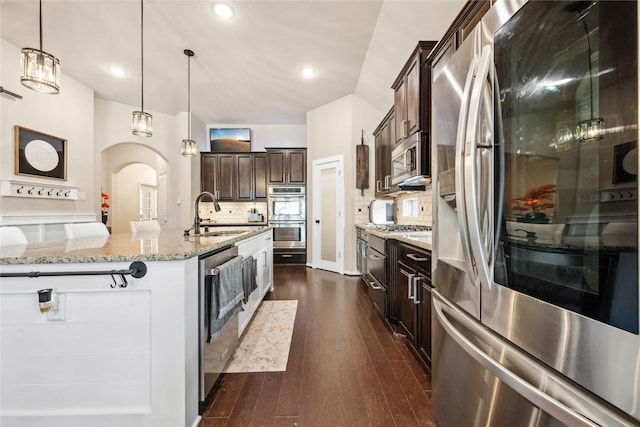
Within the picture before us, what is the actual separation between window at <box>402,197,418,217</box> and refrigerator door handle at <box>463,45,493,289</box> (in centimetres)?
269

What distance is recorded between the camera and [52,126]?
12.2 ft

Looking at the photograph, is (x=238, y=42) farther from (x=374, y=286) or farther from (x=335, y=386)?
(x=335, y=386)

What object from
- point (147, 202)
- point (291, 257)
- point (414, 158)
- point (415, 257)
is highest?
point (414, 158)

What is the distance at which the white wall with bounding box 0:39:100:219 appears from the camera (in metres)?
3.16

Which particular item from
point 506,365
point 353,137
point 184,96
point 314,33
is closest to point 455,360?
point 506,365

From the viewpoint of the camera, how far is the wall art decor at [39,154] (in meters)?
3.30

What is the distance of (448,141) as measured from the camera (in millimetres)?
1146

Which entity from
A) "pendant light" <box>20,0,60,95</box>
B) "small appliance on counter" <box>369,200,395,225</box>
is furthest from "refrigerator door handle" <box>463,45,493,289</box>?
"small appliance on counter" <box>369,200,395,225</box>

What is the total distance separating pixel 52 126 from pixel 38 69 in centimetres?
280

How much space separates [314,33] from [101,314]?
3.24 m

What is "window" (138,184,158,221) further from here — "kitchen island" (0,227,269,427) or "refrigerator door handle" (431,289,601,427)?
"refrigerator door handle" (431,289,601,427)

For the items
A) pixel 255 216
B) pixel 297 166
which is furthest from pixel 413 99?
pixel 255 216

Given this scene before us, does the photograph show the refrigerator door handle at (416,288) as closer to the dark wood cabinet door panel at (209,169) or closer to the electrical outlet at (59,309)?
the electrical outlet at (59,309)

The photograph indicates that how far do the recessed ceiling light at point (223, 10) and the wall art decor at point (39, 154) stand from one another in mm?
2886
